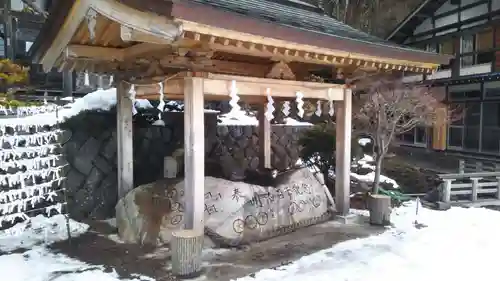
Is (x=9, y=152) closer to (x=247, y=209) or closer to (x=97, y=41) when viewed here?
(x=97, y=41)

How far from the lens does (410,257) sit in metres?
4.97

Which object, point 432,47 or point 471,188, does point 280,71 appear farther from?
point 432,47

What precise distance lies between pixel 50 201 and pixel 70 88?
421cm

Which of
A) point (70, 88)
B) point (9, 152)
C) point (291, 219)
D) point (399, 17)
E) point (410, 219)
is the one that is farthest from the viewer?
point (399, 17)

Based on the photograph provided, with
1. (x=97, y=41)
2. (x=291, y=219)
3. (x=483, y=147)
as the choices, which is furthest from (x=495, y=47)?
(x=97, y=41)

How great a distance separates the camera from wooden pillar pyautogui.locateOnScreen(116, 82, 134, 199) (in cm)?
610

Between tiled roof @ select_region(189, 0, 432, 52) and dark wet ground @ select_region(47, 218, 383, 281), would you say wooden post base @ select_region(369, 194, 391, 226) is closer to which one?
dark wet ground @ select_region(47, 218, 383, 281)

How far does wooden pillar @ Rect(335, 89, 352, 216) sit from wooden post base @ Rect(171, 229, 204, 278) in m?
3.28

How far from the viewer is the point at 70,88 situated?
938 cm

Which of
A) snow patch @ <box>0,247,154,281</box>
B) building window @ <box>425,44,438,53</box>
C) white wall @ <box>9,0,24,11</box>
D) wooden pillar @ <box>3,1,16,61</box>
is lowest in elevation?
snow patch @ <box>0,247,154,281</box>

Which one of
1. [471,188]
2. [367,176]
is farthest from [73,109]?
[471,188]

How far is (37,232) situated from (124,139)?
6.21ft

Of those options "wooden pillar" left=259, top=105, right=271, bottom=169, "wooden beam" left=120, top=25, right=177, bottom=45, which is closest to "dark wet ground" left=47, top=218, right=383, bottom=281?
"wooden beam" left=120, top=25, right=177, bottom=45

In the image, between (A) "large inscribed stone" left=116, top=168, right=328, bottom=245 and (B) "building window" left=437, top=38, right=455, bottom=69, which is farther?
(B) "building window" left=437, top=38, right=455, bottom=69
